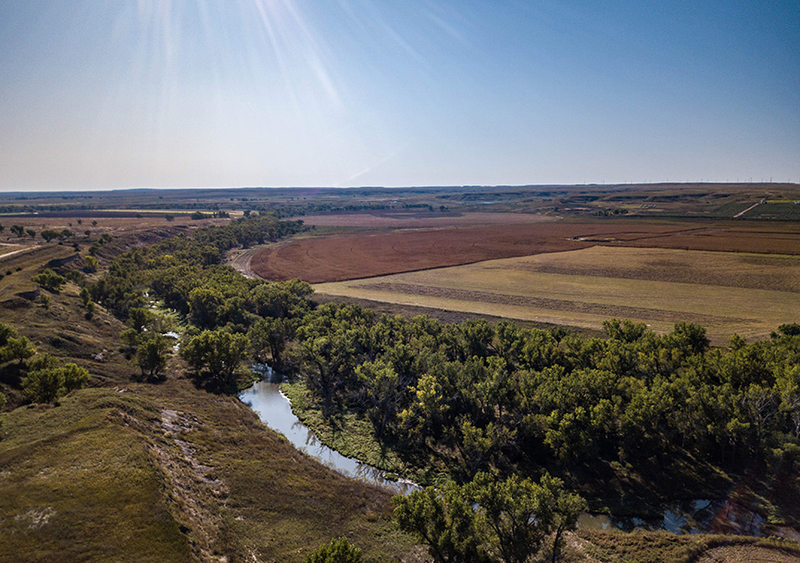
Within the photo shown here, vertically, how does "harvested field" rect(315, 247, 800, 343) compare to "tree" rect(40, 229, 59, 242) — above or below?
below

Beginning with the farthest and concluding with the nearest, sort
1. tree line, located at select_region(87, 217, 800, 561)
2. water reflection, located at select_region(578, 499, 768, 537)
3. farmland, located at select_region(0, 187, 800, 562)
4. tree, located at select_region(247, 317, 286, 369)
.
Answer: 1. tree, located at select_region(247, 317, 286, 369)
2. water reflection, located at select_region(578, 499, 768, 537)
3. tree line, located at select_region(87, 217, 800, 561)
4. farmland, located at select_region(0, 187, 800, 562)

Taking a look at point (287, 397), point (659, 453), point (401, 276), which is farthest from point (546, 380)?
point (401, 276)

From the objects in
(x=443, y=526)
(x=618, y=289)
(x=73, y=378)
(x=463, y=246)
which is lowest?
(x=443, y=526)

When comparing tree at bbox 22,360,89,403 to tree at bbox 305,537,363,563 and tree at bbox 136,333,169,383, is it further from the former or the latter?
tree at bbox 305,537,363,563

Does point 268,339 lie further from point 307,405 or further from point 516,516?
point 516,516

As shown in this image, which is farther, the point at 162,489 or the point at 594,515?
the point at 594,515

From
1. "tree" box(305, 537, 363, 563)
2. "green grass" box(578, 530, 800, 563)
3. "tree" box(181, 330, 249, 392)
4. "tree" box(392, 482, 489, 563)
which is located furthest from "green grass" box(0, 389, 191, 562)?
"green grass" box(578, 530, 800, 563)

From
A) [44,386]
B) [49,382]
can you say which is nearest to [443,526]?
[49,382]
